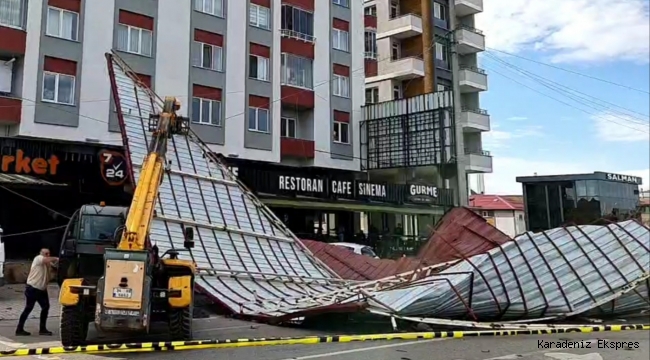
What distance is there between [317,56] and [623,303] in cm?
2295

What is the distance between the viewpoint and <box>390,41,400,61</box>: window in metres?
38.0

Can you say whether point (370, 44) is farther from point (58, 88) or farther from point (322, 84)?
point (58, 88)

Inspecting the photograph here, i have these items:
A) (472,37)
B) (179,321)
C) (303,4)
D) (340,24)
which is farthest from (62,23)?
(472,37)

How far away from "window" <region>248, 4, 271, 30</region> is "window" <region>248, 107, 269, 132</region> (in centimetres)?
432

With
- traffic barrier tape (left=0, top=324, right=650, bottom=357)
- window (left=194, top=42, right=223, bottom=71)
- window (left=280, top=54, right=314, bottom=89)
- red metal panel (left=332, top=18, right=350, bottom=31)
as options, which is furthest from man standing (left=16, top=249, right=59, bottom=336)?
red metal panel (left=332, top=18, right=350, bottom=31)

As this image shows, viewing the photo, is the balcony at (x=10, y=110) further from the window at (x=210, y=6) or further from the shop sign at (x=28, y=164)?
the window at (x=210, y=6)

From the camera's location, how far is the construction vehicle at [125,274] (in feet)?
27.7

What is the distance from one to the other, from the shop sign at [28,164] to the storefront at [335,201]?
7535 millimetres

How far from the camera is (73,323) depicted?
910 cm

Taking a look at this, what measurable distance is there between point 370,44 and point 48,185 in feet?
68.0

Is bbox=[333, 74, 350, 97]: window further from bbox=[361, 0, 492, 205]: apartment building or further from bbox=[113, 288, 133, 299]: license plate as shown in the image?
bbox=[113, 288, 133, 299]: license plate

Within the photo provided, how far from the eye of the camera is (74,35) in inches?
958

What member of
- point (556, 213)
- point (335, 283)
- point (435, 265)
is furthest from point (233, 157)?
point (556, 213)

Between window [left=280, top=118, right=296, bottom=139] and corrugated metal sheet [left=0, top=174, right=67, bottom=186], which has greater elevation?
window [left=280, top=118, right=296, bottom=139]
